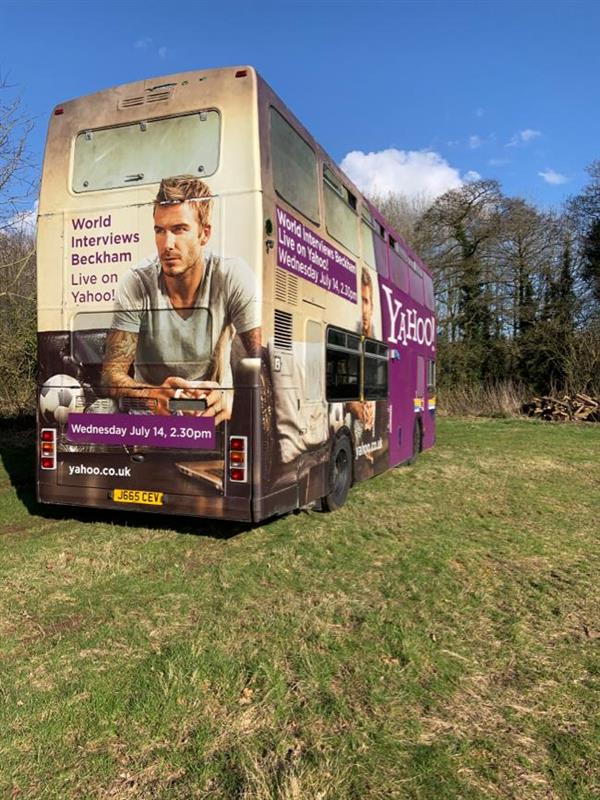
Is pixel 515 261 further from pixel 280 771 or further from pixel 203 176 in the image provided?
pixel 280 771

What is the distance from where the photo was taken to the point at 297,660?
3.64m

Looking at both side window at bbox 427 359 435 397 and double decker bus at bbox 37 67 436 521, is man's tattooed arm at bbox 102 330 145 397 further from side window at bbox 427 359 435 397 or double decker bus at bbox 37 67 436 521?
side window at bbox 427 359 435 397

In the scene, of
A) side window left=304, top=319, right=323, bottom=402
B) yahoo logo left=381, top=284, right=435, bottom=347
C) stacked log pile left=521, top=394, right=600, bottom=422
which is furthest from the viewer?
stacked log pile left=521, top=394, right=600, bottom=422

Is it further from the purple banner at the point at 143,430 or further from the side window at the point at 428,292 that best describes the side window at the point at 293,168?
the side window at the point at 428,292

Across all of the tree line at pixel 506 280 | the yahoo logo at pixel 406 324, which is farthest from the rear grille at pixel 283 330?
the tree line at pixel 506 280

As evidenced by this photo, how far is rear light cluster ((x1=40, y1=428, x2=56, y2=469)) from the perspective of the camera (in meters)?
6.27

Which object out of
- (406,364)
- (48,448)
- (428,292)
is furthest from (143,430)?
(428,292)

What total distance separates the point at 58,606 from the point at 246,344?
8.56 ft

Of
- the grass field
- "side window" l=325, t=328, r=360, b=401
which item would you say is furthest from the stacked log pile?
"side window" l=325, t=328, r=360, b=401

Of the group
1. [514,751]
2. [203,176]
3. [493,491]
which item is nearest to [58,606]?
[514,751]

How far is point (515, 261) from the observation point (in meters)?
30.6

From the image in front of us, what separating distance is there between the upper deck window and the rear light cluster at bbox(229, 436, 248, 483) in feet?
8.10

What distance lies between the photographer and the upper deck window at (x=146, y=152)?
18.6 ft

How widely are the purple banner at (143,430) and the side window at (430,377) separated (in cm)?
877
